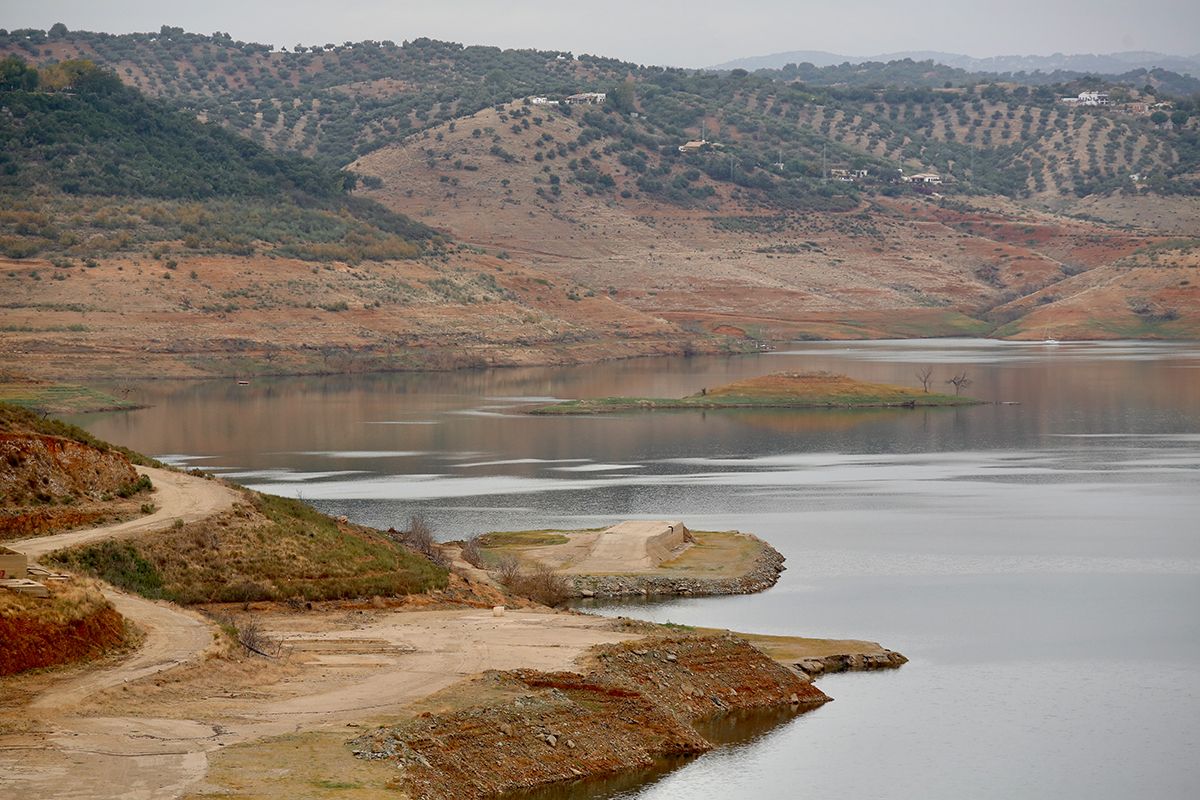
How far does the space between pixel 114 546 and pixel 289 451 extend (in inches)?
1692

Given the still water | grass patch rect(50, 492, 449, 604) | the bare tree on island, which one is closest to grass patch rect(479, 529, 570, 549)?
the still water

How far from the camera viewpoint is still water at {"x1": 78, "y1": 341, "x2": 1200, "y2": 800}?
1105 inches

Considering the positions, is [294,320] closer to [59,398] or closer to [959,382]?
[59,398]

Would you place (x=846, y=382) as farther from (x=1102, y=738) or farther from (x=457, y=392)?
(x=1102, y=738)

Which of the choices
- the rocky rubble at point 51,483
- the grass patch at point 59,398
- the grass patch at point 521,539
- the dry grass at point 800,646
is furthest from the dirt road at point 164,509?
the grass patch at point 59,398

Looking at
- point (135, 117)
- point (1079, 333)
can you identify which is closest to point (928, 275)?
point (1079, 333)

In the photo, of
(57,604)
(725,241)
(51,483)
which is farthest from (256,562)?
(725,241)

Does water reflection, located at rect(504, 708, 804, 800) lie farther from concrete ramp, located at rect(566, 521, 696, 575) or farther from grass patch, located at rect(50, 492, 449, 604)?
Result: concrete ramp, located at rect(566, 521, 696, 575)

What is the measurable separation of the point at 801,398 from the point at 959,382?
12.0 metres

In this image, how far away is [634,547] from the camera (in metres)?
45.4

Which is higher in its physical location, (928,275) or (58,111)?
(58,111)

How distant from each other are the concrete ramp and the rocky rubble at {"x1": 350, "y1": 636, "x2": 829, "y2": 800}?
11.9 meters

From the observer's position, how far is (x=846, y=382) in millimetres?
99562

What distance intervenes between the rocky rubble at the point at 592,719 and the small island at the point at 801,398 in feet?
211
